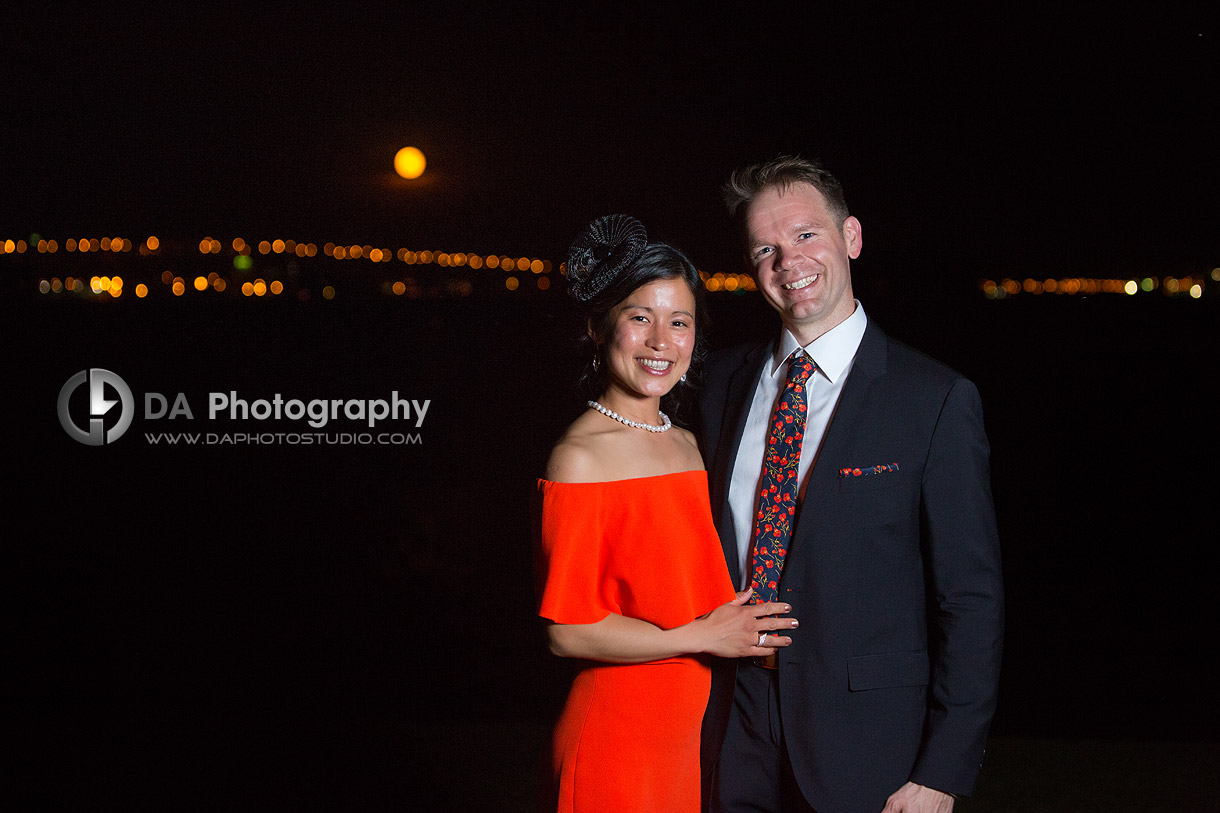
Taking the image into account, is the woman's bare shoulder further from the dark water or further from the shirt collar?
the dark water

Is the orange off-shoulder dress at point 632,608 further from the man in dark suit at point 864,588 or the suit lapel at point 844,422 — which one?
the suit lapel at point 844,422

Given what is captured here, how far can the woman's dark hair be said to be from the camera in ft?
5.92

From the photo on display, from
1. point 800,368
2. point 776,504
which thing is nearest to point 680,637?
point 776,504

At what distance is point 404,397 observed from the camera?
7.09 metres

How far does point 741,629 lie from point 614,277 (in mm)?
755

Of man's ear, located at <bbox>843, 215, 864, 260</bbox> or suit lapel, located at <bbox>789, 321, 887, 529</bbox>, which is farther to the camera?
man's ear, located at <bbox>843, 215, 864, 260</bbox>

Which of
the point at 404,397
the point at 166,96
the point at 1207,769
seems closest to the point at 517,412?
the point at 404,397

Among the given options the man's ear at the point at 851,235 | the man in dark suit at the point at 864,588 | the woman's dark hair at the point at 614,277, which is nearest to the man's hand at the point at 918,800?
the man in dark suit at the point at 864,588

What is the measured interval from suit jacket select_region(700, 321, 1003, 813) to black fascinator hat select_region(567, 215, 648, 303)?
0.53 m

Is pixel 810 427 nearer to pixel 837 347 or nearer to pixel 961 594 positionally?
pixel 837 347

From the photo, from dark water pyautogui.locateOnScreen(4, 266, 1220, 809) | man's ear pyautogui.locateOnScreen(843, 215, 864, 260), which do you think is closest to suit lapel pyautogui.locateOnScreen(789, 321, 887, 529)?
man's ear pyautogui.locateOnScreen(843, 215, 864, 260)

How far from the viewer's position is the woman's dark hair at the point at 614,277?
1804 mm

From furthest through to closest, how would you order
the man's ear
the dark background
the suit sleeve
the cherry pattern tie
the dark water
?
the dark background, the dark water, the man's ear, the cherry pattern tie, the suit sleeve

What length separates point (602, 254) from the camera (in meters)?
1.87
